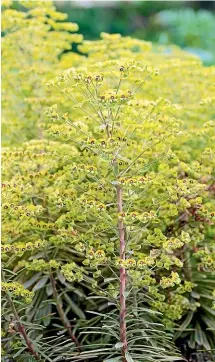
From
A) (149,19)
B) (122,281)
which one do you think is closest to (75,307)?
(122,281)

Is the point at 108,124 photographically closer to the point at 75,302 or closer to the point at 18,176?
the point at 18,176

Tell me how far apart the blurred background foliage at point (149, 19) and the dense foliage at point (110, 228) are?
26.4 feet

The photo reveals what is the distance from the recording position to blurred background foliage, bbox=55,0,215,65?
36.2ft

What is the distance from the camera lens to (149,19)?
13.2 metres

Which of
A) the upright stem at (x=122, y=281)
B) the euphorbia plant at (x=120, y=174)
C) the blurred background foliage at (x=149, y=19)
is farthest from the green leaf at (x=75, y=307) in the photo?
the blurred background foliage at (x=149, y=19)

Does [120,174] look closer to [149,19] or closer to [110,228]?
[110,228]

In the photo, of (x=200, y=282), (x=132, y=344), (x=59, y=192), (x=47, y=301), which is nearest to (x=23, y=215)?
(x=59, y=192)

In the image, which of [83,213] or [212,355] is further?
[212,355]

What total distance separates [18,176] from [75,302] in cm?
66

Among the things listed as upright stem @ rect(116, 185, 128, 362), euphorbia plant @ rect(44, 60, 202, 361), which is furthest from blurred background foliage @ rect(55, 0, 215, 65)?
upright stem @ rect(116, 185, 128, 362)

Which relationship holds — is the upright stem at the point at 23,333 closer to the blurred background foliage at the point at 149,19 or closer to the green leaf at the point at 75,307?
the green leaf at the point at 75,307

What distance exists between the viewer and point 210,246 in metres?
2.63

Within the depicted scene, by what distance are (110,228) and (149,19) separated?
1142 cm

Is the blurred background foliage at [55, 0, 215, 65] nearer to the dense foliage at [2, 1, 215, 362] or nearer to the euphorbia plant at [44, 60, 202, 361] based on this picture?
the dense foliage at [2, 1, 215, 362]
